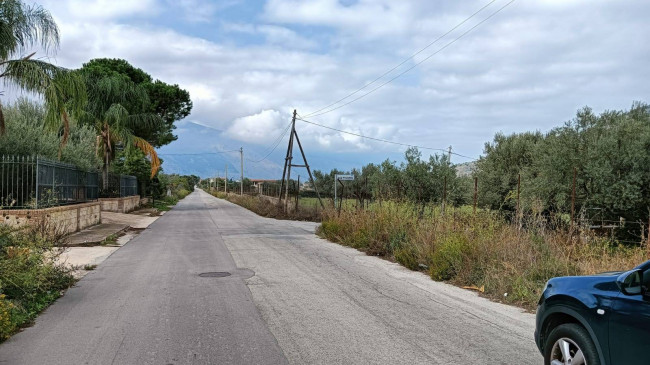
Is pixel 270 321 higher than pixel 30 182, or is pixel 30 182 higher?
pixel 30 182

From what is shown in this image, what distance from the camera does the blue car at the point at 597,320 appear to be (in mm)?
3113

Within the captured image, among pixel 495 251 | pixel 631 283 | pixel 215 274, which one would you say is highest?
pixel 631 283

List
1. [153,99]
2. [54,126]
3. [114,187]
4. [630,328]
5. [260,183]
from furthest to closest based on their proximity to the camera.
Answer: [260,183] → [153,99] → [114,187] → [54,126] → [630,328]

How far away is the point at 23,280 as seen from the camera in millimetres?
6410

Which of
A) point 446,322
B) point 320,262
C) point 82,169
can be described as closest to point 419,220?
point 320,262

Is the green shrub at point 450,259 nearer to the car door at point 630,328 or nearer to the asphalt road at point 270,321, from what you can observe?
the asphalt road at point 270,321

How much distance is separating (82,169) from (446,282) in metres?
17.5

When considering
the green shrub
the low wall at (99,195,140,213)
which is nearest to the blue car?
the green shrub

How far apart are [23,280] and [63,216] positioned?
403 inches

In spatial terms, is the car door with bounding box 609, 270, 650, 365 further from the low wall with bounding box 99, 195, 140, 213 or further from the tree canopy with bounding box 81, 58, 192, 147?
the tree canopy with bounding box 81, 58, 192, 147

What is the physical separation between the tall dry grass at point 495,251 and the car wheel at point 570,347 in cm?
341

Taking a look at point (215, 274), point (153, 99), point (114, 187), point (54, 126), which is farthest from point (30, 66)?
point (153, 99)

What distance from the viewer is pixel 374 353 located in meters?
4.84

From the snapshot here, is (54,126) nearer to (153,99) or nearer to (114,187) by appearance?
(114,187)
